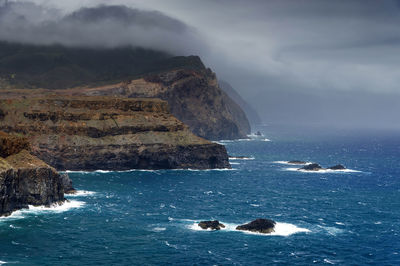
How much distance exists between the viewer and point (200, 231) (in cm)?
11662

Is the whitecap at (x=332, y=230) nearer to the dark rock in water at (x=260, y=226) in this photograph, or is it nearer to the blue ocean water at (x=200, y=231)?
the blue ocean water at (x=200, y=231)

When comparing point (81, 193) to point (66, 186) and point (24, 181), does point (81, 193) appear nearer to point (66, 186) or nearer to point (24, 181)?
point (66, 186)

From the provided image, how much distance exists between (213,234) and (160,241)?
41.7 feet

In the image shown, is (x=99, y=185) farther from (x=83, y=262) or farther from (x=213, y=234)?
(x=83, y=262)

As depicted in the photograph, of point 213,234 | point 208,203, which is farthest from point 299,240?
point 208,203

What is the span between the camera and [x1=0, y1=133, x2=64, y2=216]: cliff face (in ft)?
407

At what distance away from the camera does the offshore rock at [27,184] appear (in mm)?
123875

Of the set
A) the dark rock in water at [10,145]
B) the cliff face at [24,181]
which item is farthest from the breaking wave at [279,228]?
the dark rock in water at [10,145]

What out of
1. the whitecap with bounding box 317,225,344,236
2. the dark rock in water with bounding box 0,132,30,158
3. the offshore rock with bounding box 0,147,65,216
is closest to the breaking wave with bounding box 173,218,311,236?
the whitecap with bounding box 317,225,344,236

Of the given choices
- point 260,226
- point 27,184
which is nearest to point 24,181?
point 27,184

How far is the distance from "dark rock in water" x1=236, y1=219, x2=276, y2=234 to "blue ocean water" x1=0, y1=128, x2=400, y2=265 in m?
2.03

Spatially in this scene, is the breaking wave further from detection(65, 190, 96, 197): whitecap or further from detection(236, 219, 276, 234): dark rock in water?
detection(65, 190, 96, 197): whitecap

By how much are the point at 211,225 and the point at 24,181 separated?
1905 inches

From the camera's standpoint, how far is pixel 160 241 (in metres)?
108
